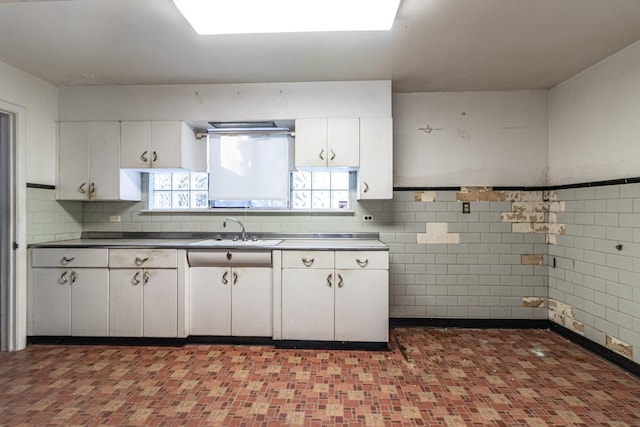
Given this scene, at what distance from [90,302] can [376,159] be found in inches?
123

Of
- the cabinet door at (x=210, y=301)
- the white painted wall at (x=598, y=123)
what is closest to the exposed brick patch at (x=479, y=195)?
the white painted wall at (x=598, y=123)

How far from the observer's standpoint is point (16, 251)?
10.3 feet

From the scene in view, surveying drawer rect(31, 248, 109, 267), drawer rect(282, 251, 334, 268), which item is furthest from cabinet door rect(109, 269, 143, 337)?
drawer rect(282, 251, 334, 268)

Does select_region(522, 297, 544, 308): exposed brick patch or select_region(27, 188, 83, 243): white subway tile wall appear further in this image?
select_region(522, 297, 544, 308): exposed brick patch

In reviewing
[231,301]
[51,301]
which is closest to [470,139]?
[231,301]

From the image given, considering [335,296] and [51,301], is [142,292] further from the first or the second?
[335,296]

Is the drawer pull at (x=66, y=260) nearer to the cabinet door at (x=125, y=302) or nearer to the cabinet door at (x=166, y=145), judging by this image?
the cabinet door at (x=125, y=302)

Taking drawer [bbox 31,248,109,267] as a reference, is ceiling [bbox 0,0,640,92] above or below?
above

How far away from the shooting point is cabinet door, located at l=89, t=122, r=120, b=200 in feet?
11.5

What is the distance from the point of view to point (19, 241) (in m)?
3.15

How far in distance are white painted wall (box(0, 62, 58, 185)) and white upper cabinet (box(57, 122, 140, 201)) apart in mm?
91

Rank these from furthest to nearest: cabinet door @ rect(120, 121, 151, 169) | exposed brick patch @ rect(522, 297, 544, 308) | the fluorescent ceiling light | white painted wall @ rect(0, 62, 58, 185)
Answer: exposed brick patch @ rect(522, 297, 544, 308)
cabinet door @ rect(120, 121, 151, 169)
white painted wall @ rect(0, 62, 58, 185)
the fluorescent ceiling light

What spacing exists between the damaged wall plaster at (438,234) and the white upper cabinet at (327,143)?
117 cm

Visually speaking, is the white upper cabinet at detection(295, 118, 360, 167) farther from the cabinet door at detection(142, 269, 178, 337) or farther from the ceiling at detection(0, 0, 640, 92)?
the cabinet door at detection(142, 269, 178, 337)
